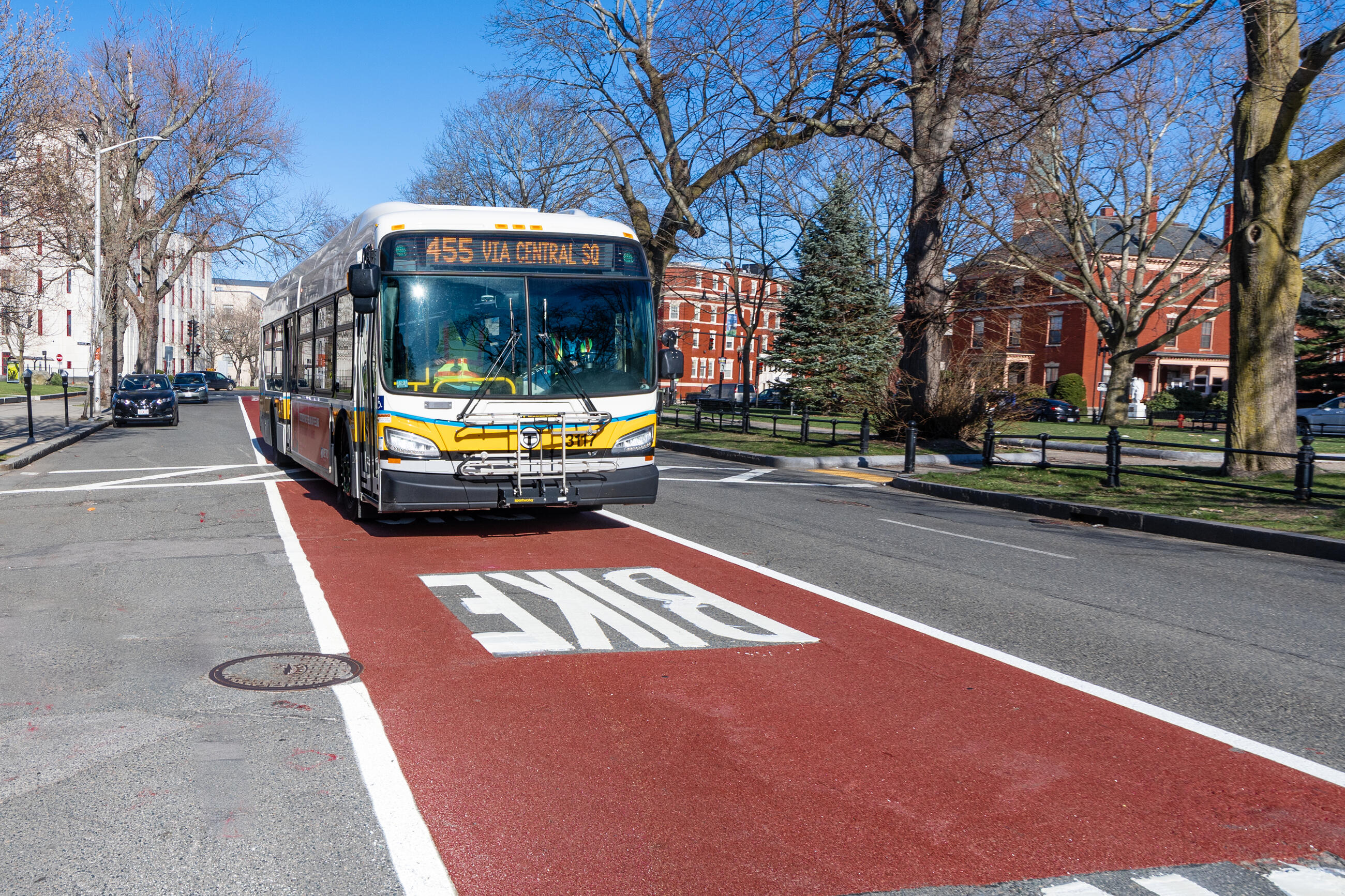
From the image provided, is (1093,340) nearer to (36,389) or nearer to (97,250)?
(97,250)

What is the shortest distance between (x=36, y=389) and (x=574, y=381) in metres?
58.5

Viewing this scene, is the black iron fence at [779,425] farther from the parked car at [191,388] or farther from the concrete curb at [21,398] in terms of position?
the concrete curb at [21,398]

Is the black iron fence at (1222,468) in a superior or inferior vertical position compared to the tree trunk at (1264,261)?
inferior

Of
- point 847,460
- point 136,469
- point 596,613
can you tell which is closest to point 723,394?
point 847,460

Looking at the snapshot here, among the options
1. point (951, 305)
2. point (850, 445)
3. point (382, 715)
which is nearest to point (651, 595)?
point (382, 715)

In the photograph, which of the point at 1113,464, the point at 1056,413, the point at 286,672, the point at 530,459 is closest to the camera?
the point at 286,672

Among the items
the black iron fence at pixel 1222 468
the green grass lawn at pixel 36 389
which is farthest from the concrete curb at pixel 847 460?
Result: the green grass lawn at pixel 36 389

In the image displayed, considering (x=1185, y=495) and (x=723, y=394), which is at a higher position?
(x=723, y=394)

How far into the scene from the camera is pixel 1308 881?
11.5ft

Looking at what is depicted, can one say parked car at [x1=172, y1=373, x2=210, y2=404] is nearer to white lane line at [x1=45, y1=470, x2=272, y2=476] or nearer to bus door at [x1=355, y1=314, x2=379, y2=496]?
white lane line at [x1=45, y1=470, x2=272, y2=476]

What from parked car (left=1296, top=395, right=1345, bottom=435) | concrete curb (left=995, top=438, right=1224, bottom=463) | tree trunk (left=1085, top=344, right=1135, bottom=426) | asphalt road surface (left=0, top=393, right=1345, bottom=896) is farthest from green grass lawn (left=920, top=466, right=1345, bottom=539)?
parked car (left=1296, top=395, right=1345, bottom=435)

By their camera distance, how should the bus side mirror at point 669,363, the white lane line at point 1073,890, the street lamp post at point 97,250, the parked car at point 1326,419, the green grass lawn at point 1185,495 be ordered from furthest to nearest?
1. the parked car at point 1326,419
2. the street lamp post at point 97,250
3. the green grass lawn at point 1185,495
4. the bus side mirror at point 669,363
5. the white lane line at point 1073,890

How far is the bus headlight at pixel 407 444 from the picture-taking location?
391 inches

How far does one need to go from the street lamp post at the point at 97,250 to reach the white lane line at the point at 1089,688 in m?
32.1
